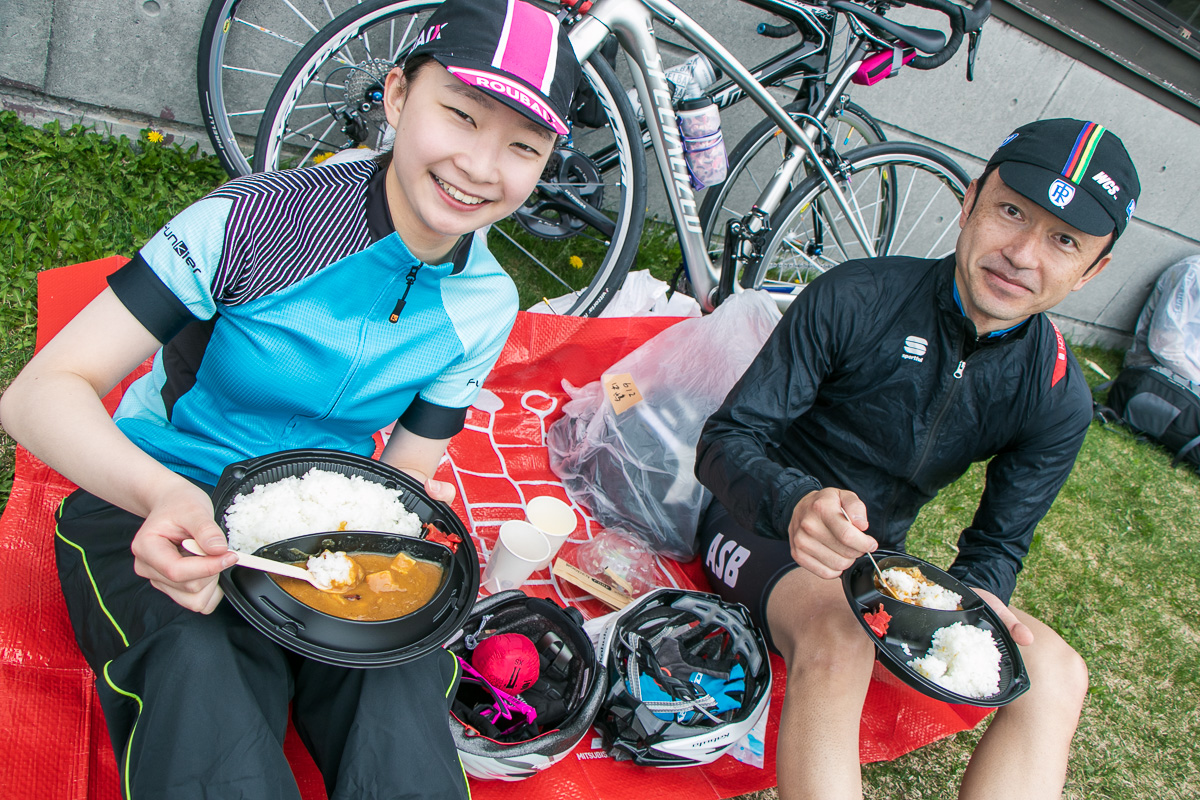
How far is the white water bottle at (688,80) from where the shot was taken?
2.99m

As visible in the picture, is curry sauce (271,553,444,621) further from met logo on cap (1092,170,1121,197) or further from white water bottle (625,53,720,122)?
white water bottle (625,53,720,122)

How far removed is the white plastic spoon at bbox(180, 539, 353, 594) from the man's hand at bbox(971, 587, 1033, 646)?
1570 millimetres

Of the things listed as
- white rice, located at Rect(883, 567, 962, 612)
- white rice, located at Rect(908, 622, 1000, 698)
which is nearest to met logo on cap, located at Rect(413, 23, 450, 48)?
white rice, located at Rect(883, 567, 962, 612)

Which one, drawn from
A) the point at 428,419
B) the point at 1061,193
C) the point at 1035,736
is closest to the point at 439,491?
the point at 428,419

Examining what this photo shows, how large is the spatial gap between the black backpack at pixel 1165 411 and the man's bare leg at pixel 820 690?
4.27 metres

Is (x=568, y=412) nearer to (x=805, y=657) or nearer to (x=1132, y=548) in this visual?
(x=805, y=657)

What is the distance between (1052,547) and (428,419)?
331cm

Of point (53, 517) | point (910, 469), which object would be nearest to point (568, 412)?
point (910, 469)

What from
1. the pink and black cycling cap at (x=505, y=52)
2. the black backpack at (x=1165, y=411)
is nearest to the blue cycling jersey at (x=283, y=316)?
the pink and black cycling cap at (x=505, y=52)

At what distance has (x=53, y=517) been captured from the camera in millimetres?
1767

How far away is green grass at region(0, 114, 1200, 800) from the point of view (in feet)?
7.75

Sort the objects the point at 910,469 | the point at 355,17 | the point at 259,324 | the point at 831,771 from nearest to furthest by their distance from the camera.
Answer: the point at 259,324 < the point at 831,771 < the point at 910,469 < the point at 355,17

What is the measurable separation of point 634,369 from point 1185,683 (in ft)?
8.68

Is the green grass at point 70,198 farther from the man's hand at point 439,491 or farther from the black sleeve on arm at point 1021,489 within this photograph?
the black sleeve on arm at point 1021,489
